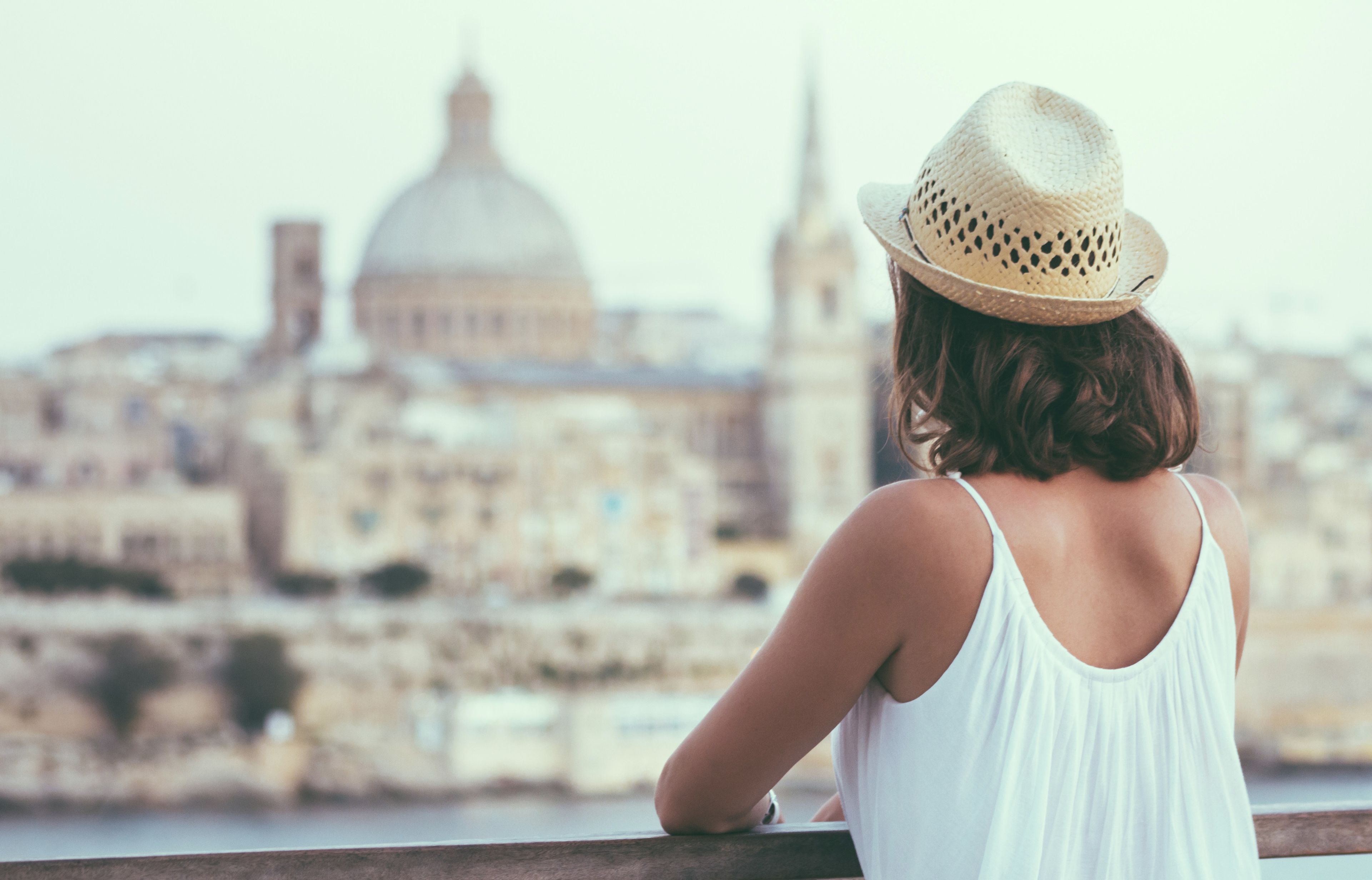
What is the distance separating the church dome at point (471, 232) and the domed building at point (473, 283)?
2cm

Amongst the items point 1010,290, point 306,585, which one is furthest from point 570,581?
point 1010,290

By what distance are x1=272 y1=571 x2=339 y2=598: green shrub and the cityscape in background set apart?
6 centimetres

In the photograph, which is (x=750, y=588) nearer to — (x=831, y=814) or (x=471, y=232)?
(x=471, y=232)

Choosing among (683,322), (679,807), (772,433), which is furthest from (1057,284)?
(683,322)

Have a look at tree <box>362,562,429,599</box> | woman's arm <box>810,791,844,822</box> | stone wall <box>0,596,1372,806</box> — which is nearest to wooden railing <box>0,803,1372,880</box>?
woman's arm <box>810,791,844,822</box>

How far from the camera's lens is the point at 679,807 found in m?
1.26

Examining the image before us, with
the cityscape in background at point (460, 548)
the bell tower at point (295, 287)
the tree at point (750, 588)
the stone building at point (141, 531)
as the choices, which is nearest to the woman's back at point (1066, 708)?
the cityscape in background at point (460, 548)

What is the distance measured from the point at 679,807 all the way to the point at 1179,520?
1.49 feet

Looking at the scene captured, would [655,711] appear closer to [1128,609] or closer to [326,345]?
[326,345]

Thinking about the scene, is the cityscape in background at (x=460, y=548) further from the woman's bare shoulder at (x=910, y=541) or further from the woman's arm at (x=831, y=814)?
the woman's bare shoulder at (x=910, y=541)

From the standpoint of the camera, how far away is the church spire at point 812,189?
101 feet

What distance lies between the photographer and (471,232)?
3631 cm

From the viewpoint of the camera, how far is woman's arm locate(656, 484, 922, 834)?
3.61 ft

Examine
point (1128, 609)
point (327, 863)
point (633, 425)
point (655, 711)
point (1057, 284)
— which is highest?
point (1057, 284)
